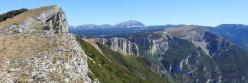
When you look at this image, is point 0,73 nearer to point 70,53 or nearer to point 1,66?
point 1,66

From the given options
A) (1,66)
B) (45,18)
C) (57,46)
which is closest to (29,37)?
(57,46)

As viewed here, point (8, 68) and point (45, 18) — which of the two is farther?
point (45, 18)

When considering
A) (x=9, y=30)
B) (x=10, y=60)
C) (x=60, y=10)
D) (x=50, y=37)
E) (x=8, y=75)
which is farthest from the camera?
(x=60, y=10)

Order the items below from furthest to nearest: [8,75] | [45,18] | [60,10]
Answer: [60,10] < [45,18] < [8,75]

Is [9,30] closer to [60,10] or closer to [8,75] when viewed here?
[8,75]

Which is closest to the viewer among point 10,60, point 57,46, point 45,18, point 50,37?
point 10,60

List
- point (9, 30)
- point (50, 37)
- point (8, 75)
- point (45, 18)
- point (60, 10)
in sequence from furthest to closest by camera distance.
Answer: point (60, 10), point (45, 18), point (9, 30), point (50, 37), point (8, 75)

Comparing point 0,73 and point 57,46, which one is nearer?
point 0,73

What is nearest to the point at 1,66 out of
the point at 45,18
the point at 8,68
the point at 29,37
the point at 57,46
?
the point at 8,68
